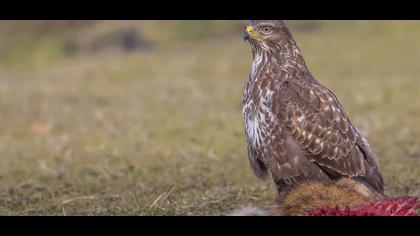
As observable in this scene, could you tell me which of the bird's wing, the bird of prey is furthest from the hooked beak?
the bird's wing

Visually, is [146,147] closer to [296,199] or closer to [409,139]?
[409,139]

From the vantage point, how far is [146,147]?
392 inches

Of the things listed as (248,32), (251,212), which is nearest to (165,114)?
(248,32)

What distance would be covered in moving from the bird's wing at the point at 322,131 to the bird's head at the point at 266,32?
1.65ft

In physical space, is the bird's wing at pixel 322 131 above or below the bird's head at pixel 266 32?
below

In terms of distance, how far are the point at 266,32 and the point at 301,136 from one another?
102 cm

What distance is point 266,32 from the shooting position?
665cm

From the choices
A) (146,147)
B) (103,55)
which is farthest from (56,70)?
(146,147)

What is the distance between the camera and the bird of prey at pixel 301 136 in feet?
20.5

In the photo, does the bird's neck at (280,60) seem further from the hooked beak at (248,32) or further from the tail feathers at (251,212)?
the tail feathers at (251,212)

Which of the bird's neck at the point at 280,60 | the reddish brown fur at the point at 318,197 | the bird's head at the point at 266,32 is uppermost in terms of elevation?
the bird's head at the point at 266,32

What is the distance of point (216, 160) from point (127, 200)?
76.9 inches

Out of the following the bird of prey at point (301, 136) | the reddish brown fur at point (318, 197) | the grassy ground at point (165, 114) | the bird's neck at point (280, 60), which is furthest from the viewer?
the grassy ground at point (165, 114)

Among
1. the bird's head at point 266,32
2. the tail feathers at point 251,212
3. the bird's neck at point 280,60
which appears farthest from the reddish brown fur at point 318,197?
the bird's head at point 266,32
